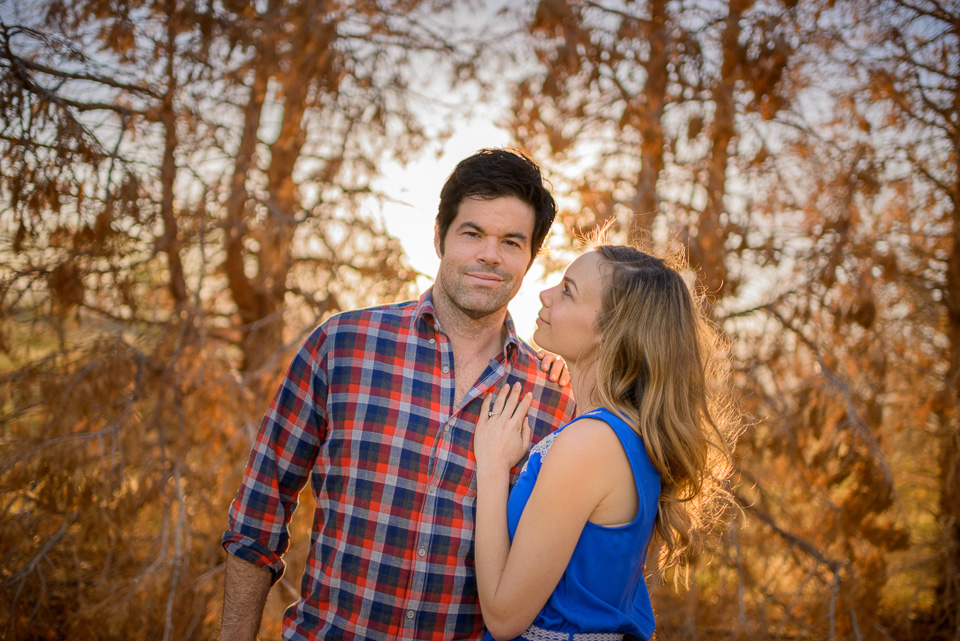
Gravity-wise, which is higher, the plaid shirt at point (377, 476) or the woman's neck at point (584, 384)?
the woman's neck at point (584, 384)

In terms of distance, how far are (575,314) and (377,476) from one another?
2.41ft

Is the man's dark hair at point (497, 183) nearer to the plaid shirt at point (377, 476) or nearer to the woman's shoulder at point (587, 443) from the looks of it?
the plaid shirt at point (377, 476)

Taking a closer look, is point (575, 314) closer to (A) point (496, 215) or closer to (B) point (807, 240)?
(A) point (496, 215)

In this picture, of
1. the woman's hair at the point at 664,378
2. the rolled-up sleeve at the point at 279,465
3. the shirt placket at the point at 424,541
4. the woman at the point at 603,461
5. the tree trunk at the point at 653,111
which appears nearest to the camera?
the woman at the point at 603,461

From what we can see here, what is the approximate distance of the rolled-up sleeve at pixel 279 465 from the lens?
1821 mm

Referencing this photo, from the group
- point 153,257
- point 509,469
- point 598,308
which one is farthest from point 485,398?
point 153,257

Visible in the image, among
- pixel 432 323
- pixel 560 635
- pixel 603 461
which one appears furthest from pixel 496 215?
pixel 560 635

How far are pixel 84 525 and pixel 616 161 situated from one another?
416 cm

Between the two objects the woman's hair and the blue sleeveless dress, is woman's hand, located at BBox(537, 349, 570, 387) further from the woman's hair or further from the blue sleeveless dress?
the blue sleeveless dress

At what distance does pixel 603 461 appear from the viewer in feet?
4.88

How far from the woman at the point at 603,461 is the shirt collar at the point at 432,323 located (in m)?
0.15

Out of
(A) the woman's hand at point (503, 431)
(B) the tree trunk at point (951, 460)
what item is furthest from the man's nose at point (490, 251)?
(B) the tree trunk at point (951, 460)

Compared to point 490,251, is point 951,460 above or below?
below

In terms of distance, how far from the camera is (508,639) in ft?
5.02
